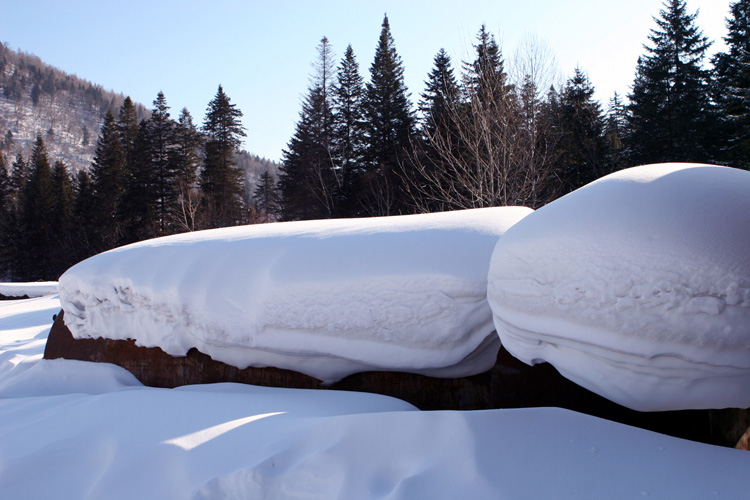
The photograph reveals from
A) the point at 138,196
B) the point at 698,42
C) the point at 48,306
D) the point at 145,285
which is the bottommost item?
the point at 48,306

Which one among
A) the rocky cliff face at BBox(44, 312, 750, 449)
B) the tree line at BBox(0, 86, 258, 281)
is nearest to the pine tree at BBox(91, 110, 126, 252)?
the tree line at BBox(0, 86, 258, 281)

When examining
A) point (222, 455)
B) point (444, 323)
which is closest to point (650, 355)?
point (444, 323)

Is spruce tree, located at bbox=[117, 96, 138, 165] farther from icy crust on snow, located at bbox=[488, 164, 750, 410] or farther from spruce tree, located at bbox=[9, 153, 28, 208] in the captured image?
icy crust on snow, located at bbox=[488, 164, 750, 410]

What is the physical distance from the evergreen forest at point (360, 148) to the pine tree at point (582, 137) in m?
0.07

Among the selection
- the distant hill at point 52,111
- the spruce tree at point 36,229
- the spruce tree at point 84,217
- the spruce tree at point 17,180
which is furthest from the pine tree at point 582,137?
the distant hill at point 52,111

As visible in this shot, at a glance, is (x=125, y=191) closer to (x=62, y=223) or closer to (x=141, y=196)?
(x=141, y=196)

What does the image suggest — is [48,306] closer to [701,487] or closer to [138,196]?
[701,487]

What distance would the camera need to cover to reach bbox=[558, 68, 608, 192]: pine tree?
21.3 metres

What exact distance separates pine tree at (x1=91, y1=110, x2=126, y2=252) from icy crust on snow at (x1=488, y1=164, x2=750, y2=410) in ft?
106

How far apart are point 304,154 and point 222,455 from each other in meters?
24.3

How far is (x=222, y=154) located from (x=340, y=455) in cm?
3066

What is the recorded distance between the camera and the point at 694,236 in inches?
52.1

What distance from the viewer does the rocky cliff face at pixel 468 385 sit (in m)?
1.67

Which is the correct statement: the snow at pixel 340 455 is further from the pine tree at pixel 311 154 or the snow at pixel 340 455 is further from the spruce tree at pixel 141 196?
the spruce tree at pixel 141 196
